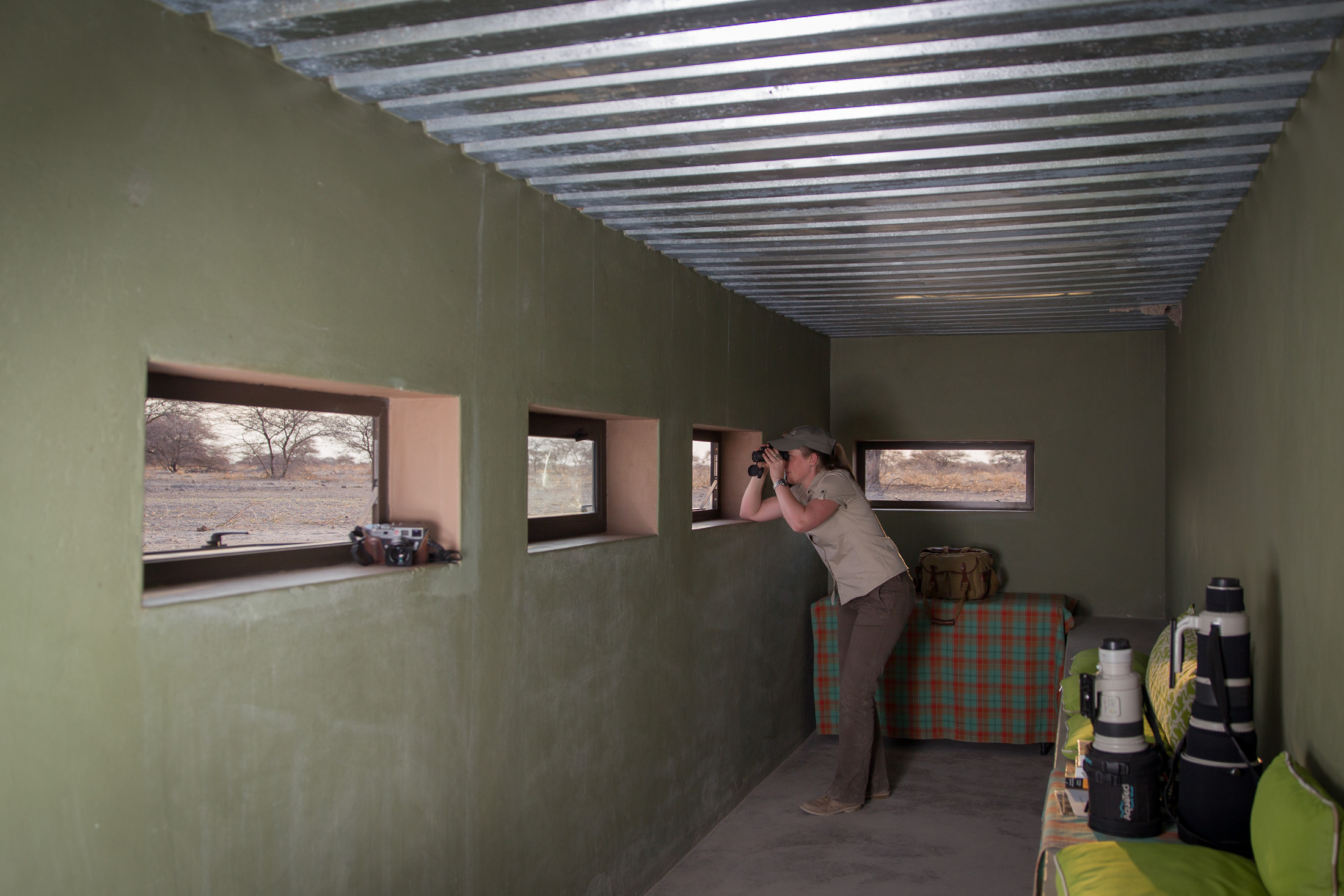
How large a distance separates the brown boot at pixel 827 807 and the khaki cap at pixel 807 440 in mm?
1651

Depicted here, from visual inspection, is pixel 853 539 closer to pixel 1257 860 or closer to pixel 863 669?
pixel 863 669

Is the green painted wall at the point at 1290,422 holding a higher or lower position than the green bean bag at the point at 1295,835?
higher

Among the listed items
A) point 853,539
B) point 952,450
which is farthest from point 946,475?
point 853,539

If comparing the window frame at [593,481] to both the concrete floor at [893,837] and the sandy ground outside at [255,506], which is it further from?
the concrete floor at [893,837]

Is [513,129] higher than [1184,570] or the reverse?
higher

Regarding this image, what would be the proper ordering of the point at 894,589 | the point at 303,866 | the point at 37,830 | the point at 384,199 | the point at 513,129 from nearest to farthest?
1. the point at 37,830
2. the point at 303,866
3. the point at 384,199
4. the point at 513,129
5. the point at 894,589

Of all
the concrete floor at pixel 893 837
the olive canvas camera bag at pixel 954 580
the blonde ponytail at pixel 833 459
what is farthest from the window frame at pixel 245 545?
the olive canvas camera bag at pixel 954 580

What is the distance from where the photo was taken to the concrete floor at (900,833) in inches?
155

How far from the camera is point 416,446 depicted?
2762 mm

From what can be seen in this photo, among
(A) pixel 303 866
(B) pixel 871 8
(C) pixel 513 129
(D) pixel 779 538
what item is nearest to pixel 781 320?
(D) pixel 779 538

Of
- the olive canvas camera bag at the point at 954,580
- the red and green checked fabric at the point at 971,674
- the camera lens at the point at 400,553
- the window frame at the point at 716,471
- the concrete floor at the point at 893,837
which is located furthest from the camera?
the olive canvas camera bag at the point at 954,580

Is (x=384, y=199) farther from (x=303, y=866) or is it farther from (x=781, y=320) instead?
(x=781, y=320)

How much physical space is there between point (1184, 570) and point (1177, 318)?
4.42 feet

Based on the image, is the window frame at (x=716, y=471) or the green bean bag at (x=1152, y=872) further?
the window frame at (x=716, y=471)
